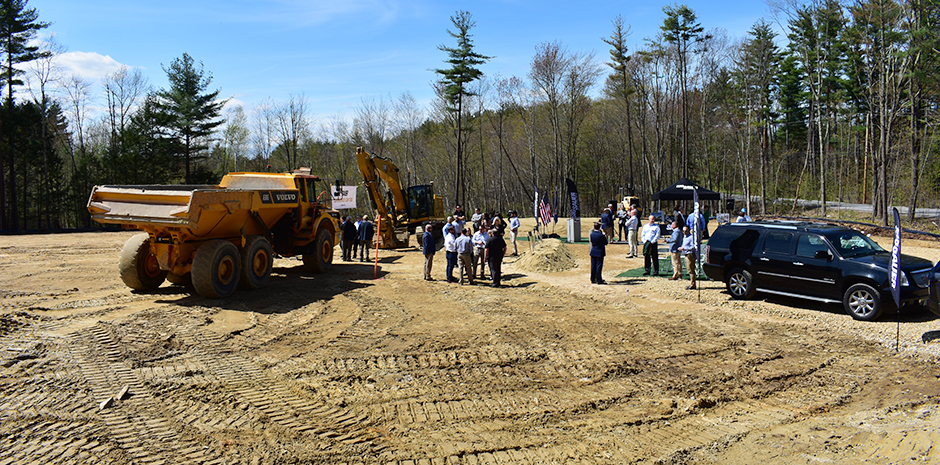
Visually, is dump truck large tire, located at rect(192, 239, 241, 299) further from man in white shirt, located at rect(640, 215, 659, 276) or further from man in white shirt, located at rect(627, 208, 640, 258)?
man in white shirt, located at rect(627, 208, 640, 258)

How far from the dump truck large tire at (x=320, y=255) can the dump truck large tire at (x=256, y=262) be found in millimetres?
2380

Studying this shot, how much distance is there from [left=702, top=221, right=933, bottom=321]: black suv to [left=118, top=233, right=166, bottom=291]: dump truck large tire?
12596mm

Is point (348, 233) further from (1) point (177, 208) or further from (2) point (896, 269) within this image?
(2) point (896, 269)

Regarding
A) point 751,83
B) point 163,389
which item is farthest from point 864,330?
point 751,83

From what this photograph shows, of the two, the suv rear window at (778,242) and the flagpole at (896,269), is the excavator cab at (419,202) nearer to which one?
the suv rear window at (778,242)

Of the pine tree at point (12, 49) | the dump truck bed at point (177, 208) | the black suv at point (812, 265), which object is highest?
the pine tree at point (12, 49)

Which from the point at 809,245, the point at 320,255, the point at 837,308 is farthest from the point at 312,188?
the point at 837,308

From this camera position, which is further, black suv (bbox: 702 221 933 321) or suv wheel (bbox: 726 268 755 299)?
suv wheel (bbox: 726 268 755 299)

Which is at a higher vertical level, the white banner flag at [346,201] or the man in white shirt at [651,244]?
the white banner flag at [346,201]

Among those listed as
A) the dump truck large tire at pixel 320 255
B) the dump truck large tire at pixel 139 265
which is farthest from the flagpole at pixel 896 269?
the dump truck large tire at pixel 139 265

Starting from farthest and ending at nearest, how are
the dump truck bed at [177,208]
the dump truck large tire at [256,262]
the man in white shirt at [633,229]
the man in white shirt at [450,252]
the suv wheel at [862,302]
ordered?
1. the man in white shirt at [633,229]
2. the man in white shirt at [450,252]
3. the dump truck large tire at [256,262]
4. the dump truck bed at [177,208]
5. the suv wheel at [862,302]

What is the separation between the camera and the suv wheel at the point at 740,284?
37.9 feet

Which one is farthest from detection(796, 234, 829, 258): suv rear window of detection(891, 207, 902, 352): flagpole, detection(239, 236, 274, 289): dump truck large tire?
detection(239, 236, 274, 289): dump truck large tire

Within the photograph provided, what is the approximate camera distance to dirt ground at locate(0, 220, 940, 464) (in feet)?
16.6
